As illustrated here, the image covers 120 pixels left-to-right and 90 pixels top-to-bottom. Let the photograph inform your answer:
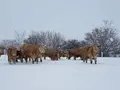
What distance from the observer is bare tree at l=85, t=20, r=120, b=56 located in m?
48.0

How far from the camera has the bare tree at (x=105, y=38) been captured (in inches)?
1890

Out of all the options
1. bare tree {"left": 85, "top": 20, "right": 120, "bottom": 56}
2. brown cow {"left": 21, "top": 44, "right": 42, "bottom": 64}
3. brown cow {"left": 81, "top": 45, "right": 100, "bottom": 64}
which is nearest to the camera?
brown cow {"left": 21, "top": 44, "right": 42, "bottom": 64}

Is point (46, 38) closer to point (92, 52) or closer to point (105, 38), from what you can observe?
point (105, 38)

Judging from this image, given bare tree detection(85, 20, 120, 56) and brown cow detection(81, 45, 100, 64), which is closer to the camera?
brown cow detection(81, 45, 100, 64)

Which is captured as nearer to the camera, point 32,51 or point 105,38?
point 32,51

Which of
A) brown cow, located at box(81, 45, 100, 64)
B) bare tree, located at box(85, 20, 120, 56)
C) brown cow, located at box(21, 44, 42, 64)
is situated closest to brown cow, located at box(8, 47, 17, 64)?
brown cow, located at box(21, 44, 42, 64)

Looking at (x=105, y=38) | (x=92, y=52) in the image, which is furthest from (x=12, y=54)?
(x=105, y=38)

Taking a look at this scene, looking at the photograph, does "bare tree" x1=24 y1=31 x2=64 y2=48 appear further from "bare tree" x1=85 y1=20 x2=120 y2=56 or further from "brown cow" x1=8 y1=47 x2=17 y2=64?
"brown cow" x1=8 y1=47 x2=17 y2=64

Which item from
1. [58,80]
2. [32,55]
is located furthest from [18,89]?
[32,55]

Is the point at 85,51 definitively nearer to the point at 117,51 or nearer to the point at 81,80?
the point at 81,80

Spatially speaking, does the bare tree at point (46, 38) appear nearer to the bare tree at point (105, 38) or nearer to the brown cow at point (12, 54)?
the bare tree at point (105, 38)

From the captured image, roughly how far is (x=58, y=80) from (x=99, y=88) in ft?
4.07

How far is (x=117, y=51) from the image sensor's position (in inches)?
1903

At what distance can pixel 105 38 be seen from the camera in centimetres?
4831
